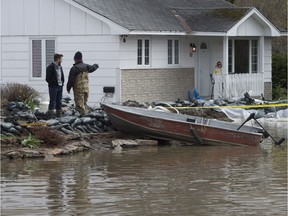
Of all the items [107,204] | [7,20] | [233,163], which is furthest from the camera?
[7,20]

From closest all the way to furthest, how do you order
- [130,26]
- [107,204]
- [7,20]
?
1. [107,204]
2. [130,26]
3. [7,20]

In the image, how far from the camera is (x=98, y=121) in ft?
79.0

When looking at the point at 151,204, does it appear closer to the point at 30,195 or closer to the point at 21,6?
the point at 30,195

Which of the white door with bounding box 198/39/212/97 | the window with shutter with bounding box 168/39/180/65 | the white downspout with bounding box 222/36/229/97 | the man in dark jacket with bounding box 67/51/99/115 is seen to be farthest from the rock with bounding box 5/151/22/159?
the white door with bounding box 198/39/212/97

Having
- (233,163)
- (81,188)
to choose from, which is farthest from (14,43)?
(81,188)

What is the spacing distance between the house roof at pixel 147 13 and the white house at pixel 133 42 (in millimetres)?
40

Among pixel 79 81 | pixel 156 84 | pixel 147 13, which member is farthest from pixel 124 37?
pixel 79 81

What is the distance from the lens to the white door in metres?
36.1

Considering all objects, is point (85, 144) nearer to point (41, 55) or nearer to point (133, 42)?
point (133, 42)

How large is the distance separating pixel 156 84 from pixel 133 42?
76.3 inches

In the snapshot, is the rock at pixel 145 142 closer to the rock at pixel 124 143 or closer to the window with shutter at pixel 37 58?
the rock at pixel 124 143

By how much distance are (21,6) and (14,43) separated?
139 cm

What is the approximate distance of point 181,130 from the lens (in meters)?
22.9

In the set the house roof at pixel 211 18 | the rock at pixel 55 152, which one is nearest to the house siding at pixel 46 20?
the house roof at pixel 211 18
